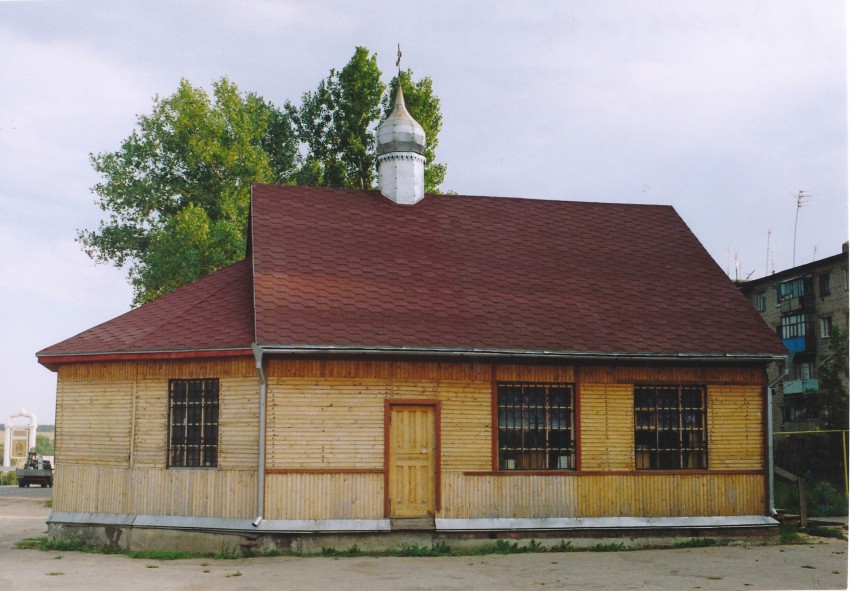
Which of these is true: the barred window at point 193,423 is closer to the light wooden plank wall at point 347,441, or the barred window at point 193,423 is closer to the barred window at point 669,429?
the light wooden plank wall at point 347,441

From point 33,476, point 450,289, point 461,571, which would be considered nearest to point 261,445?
point 461,571

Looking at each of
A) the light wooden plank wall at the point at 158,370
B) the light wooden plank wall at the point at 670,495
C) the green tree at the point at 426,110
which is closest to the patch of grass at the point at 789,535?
the light wooden plank wall at the point at 670,495

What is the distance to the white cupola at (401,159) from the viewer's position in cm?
1967

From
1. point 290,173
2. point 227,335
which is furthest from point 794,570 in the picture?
point 290,173

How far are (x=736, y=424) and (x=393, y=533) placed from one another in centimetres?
653

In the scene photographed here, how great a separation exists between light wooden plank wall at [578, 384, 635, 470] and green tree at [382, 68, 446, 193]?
17.0 meters

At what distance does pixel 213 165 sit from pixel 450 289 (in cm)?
1869

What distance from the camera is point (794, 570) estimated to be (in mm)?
13172

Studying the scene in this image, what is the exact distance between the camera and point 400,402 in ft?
50.7

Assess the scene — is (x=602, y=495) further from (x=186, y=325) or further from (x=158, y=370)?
(x=158, y=370)

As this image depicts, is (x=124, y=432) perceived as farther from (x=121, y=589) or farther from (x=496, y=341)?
(x=496, y=341)

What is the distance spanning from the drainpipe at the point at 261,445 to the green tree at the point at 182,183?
1698 cm

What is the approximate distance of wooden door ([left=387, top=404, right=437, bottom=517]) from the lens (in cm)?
1529

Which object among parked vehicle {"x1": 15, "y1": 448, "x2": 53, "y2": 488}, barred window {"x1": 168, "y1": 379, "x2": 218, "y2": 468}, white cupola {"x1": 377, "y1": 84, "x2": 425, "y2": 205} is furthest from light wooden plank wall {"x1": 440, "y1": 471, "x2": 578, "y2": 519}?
parked vehicle {"x1": 15, "y1": 448, "x2": 53, "y2": 488}
